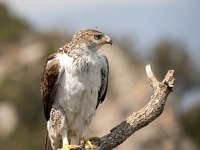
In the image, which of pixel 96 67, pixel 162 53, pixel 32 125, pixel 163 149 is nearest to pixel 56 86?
pixel 96 67

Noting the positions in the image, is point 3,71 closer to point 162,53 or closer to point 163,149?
point 162,53

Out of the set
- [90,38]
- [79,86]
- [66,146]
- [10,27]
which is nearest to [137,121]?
[79,86]

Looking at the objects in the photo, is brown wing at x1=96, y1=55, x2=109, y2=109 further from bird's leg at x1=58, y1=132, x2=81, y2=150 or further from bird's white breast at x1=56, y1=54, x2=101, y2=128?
bird's leg at x1=58, y1=132, x2=81, y2=150

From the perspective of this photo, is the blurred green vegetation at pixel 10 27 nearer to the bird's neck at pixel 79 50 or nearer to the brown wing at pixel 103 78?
the brown wing at pixel 103 78

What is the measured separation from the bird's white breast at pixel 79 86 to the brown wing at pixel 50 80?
76mm

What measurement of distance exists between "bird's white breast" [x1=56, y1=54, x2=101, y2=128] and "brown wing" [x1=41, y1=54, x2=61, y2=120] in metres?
0.08

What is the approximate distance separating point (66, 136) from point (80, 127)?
0.25m

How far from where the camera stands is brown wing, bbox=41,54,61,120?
13.0m

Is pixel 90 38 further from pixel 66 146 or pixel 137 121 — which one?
pixel 66 146

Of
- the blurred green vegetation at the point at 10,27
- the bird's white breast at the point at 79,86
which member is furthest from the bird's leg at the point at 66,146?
the blurred green vegetation at the point at 10,27

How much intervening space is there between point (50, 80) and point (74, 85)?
0.45 metres

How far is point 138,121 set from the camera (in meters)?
12.5

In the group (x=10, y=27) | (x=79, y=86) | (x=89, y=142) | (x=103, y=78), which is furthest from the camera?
(x=10, y=27)

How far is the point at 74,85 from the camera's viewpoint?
13.0m
